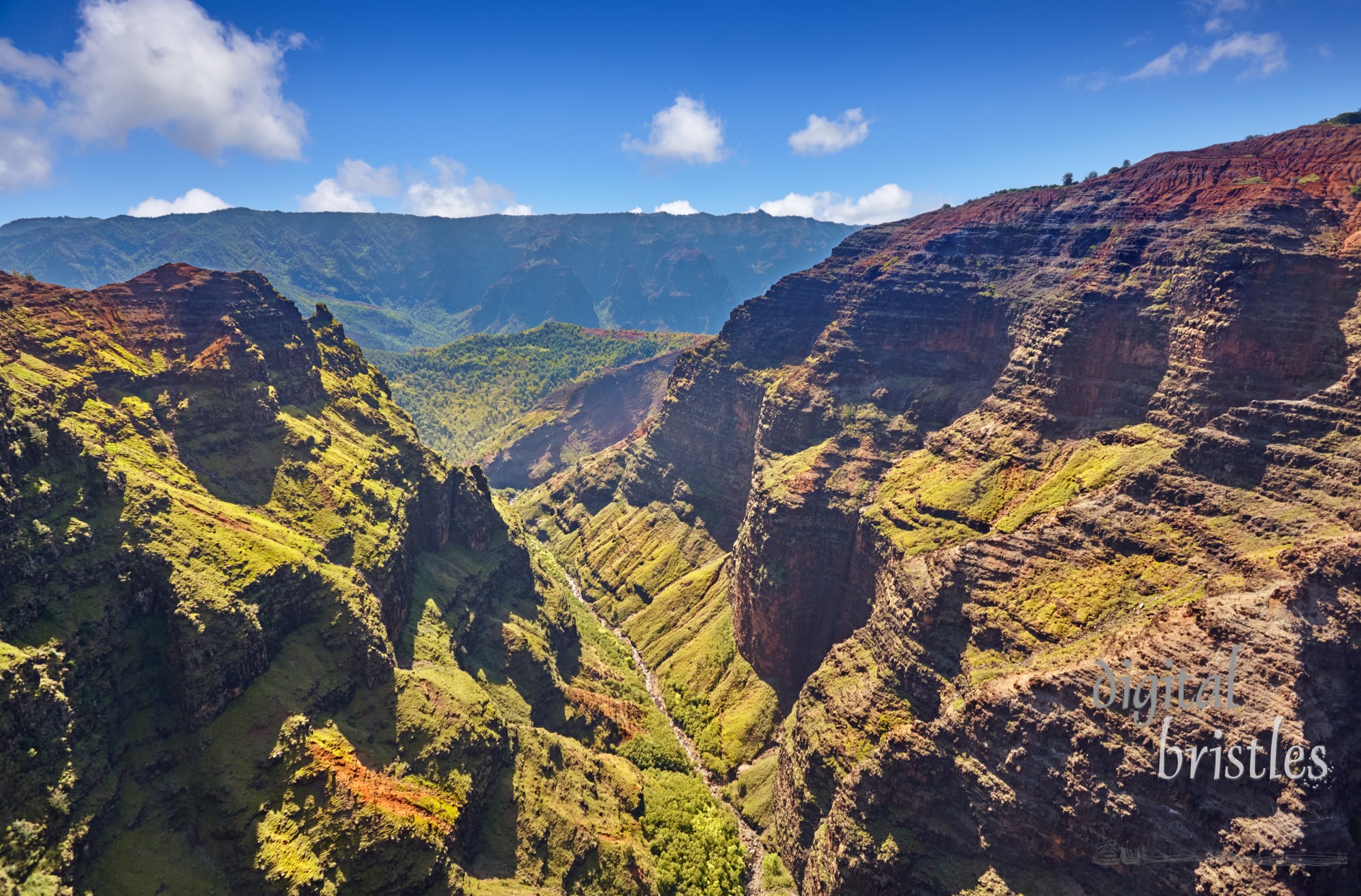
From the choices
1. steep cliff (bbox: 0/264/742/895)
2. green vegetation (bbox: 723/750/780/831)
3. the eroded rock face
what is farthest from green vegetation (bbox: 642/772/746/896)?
the eroded rock face

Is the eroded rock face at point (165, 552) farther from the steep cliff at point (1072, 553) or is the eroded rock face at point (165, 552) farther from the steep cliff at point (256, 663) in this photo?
the steep cliff at point (1072, 553)

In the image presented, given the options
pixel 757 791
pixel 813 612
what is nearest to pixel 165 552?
pixel 757 791

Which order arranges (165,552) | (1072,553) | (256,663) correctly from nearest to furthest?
(165,552) → (256,663) → (1072,553)

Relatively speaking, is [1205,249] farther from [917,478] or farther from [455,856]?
[455,856]

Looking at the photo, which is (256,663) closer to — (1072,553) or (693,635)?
(693,635)

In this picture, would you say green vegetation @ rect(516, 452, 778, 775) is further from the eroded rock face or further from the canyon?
the eroded rock face

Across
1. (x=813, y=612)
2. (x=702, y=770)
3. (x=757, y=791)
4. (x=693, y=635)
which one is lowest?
(x=702, y=770)

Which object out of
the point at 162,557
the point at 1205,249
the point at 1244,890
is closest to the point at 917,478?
the point at 1205,249
